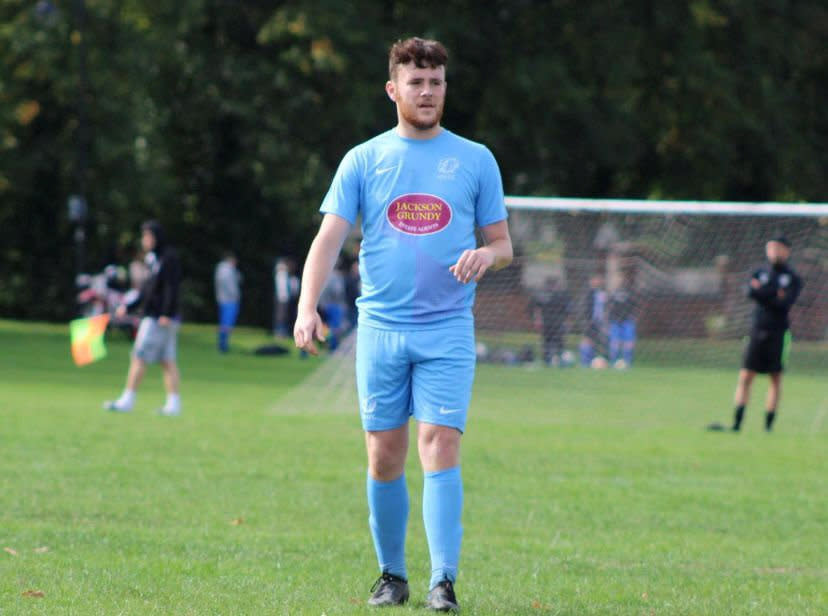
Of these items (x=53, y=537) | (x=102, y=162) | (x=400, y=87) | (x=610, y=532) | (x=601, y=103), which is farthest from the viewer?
(x=601, y=103)

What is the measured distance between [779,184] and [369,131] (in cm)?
1070

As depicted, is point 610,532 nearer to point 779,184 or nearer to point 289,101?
point 289,101

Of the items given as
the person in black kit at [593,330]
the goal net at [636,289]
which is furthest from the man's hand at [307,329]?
the person in black kit at [593,330]

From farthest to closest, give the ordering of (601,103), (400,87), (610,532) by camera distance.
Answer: (601,103) → (610,532) → (400,87)

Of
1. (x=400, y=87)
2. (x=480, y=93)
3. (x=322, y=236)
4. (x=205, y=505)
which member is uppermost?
(x=480, y=93)

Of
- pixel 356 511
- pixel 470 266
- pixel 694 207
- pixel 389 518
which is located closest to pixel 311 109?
pixel 694 207

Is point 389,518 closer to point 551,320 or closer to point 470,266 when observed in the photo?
point 470,266

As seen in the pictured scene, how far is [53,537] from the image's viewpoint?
8.03 meters

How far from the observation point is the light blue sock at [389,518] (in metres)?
6.36

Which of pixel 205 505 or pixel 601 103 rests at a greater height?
pixel 601 103

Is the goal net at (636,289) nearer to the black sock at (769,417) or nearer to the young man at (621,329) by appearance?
the young man at (621,329)

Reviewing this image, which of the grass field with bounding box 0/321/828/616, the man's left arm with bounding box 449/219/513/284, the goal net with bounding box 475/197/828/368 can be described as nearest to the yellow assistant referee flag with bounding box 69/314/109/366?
the grass field with bounding box 0/321/828/616

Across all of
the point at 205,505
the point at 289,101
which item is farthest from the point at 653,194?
the point at 205,505

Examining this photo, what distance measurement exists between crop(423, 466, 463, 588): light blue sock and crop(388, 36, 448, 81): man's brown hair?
5.21 feet
